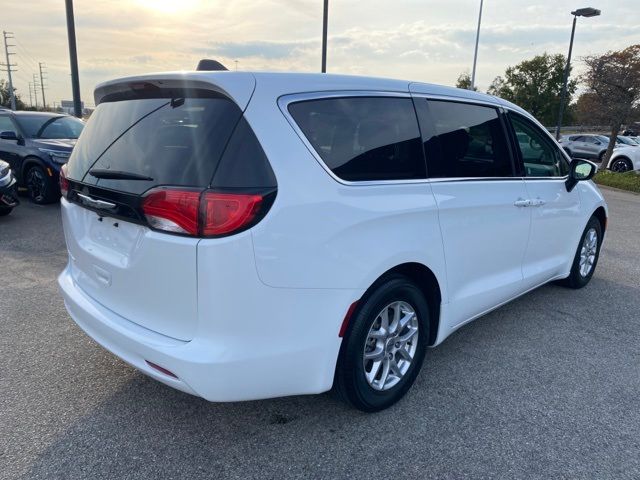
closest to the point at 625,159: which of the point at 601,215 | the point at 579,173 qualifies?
the point at 601,215

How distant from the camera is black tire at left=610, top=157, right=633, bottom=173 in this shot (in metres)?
18.7

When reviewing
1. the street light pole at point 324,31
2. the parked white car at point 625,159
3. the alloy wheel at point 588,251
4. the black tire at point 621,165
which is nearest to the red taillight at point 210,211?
the alloy wheel at point 588,251

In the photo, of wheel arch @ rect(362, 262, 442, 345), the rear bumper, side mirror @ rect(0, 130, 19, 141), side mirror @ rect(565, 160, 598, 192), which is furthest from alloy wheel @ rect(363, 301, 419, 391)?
side mirror @ rect(0, 130, 19, 141)

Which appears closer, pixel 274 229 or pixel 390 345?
pixel 274 229

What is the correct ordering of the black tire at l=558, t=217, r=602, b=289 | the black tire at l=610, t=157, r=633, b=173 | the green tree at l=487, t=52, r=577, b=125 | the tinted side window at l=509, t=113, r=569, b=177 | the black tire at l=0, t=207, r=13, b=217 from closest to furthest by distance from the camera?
the tinted side window at l=509, t=113, r=569, b=177, the black tire at l=558, t=217, r=602, b=289, the black tire at l=0, t=207, r=13, b=217, the black tire at l=610, t=157, r=633, b=173, the green tree at l=487, t=52, r=577, b=125

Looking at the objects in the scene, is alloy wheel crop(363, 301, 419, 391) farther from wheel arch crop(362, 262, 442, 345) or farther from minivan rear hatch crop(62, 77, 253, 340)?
minivan rear hatch crop(62, 77, 253, 340)

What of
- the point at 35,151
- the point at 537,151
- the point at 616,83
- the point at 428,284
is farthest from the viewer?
the point at 616,83

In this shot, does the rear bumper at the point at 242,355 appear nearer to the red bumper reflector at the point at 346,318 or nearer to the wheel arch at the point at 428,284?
the red bumper reflector at the point at 346,318

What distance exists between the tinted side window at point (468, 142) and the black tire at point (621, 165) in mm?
18054

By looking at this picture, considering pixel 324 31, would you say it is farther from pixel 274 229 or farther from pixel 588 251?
pixel 274 229

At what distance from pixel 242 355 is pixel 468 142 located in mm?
2069

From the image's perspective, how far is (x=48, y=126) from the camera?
955 cm

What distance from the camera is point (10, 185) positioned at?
295 inches

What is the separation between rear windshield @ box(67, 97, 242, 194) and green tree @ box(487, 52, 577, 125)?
39.0 meters
